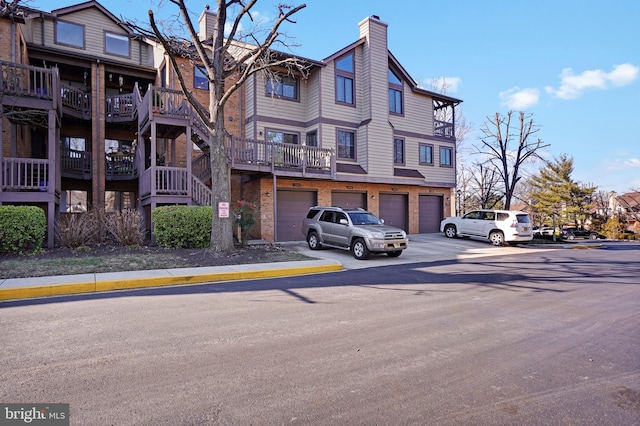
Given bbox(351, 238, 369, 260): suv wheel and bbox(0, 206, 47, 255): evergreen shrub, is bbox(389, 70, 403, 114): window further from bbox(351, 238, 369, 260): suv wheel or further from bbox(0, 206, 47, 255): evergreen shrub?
bbox(0, 206, 47, 255): evergreen shrub

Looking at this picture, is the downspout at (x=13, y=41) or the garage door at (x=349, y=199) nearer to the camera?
the downspout at (x=13, y=41)

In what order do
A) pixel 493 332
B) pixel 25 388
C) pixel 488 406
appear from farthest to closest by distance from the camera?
→ pixel 493 332 → pixel 25 388 → pixel 488 406

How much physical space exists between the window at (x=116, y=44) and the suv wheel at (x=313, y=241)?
1374 centimetres

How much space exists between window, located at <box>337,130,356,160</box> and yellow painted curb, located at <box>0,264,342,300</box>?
11733 mm

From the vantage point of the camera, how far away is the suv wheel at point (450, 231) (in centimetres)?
2120

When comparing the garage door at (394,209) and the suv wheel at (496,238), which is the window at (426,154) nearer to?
the garage door at (394,209)

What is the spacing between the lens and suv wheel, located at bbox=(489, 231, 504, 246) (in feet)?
59.8

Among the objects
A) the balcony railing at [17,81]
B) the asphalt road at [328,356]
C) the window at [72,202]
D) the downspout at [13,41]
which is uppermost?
the downspout at [13,41]

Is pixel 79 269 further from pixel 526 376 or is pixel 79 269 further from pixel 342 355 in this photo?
pixel 526 376

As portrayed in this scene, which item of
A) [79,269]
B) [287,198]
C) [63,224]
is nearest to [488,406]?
[79,269]

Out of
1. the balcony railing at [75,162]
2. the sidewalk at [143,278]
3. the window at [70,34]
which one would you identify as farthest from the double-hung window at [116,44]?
the sidewalk at [143,278]

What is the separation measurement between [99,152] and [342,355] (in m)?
17.6

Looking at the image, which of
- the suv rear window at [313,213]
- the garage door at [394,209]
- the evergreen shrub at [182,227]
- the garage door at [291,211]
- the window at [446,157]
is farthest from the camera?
the window at [446,157]

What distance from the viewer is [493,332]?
200 inches
